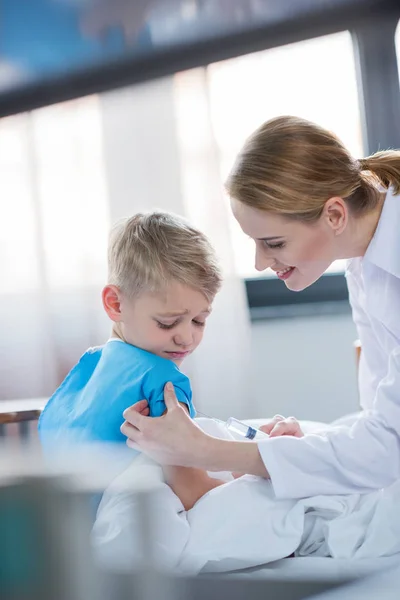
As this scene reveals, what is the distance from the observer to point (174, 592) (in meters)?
0.68

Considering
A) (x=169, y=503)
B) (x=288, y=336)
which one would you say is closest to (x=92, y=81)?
(x=288, y=336)

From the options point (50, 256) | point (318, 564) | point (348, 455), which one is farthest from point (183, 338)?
point (50, 256)

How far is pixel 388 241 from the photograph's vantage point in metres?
1.55

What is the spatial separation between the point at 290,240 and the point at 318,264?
10cm

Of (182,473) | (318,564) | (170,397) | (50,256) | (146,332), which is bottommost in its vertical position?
(318,564)

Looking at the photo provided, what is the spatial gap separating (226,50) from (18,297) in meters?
1.36

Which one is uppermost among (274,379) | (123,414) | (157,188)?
(157,188)

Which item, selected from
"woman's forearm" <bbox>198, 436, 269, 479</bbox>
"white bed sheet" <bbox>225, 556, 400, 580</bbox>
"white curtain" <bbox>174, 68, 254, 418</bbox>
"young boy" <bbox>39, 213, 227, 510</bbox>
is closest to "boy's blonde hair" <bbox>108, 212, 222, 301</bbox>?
"young boy" <bbox>39, 213, 227, 510</bbox>

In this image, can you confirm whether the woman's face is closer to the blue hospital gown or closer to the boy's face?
the boy's face

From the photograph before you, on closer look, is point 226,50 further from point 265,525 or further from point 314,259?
point 265,525

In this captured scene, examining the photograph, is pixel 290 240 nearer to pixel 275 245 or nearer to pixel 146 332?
pixel 275 245

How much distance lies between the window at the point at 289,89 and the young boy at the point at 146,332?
5.54 ft

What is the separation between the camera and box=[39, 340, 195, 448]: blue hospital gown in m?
1.37

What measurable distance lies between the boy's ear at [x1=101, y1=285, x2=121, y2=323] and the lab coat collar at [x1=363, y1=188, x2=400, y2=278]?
53 cm
